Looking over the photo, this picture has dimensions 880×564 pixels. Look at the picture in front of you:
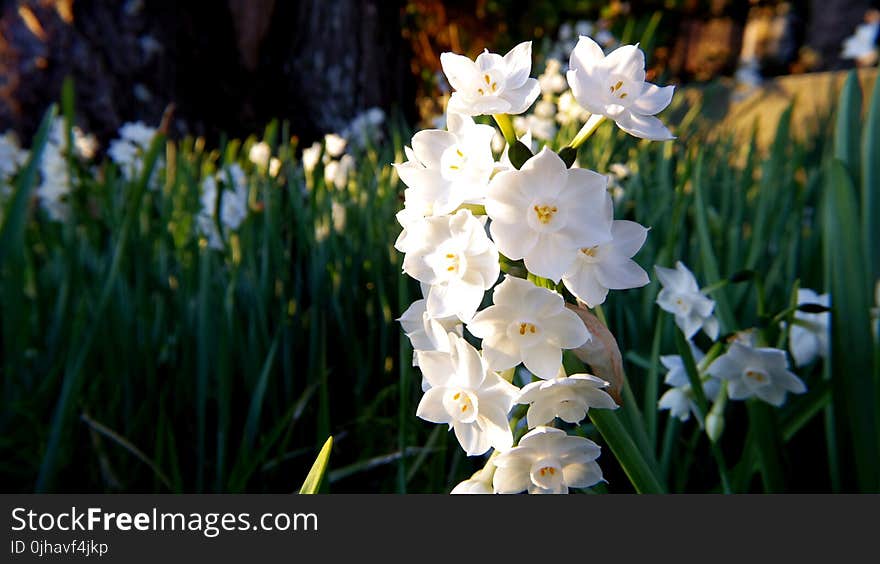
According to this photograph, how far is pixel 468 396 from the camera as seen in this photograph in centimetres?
47

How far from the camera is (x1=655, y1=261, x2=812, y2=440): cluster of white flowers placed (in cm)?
80

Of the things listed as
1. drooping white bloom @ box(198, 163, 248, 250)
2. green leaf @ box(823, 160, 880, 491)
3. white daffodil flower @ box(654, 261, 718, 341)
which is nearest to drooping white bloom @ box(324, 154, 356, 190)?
drooping white bloom @ box(198, 163, 248, 250)

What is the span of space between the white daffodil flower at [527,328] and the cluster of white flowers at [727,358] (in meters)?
0.41

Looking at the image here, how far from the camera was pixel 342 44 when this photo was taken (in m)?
3.36

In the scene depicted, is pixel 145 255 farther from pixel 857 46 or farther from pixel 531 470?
pixel 857 46

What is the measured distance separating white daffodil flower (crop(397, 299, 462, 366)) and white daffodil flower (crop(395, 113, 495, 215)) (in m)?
0.07

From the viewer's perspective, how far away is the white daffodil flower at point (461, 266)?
44cm

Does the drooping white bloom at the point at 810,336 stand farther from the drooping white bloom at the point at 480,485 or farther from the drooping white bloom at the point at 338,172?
the drooping white bloom at the point at 338,172

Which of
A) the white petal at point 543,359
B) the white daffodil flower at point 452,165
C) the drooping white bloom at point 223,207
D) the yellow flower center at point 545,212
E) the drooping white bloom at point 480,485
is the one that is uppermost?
the drooping white bloom at point 223,207

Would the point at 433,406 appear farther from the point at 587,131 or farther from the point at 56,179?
the point at 56,179

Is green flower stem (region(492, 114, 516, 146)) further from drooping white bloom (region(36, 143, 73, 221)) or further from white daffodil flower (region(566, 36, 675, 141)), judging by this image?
drooping white bloom (region(36, 143, 73, 221))

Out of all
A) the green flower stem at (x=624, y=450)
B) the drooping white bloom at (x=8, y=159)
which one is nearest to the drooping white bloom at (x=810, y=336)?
the green flower stem at (x=624, y=450)

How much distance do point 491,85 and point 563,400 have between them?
0.21 metres
